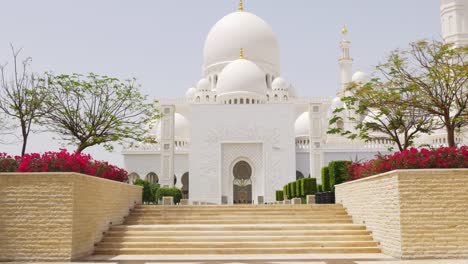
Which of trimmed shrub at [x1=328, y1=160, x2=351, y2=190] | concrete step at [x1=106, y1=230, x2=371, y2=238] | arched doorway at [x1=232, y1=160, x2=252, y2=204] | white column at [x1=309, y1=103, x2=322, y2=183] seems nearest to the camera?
concrete step at [x1=106, y1=230, x2=371, y2=238]

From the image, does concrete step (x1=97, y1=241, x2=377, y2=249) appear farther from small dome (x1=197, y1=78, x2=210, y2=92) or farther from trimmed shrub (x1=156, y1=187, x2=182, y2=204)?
small dome (x1=197, y1=78, x2=210, y2=92)

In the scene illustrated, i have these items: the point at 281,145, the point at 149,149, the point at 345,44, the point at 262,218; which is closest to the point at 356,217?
the point at 262,218

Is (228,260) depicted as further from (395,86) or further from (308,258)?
(395,86)

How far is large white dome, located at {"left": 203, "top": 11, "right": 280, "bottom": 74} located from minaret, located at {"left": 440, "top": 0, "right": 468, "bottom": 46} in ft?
42.7

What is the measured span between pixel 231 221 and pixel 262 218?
2.50 feet

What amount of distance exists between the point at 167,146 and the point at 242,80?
22.7 ft

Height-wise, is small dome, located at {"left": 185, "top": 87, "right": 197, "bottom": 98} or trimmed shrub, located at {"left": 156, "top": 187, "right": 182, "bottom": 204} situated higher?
small dome, located at {"left": 185, "top": 87, "right": 197, "bottom": 98}

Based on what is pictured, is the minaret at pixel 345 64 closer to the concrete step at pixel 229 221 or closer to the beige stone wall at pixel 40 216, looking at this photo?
the concrete step at pixel 229 221

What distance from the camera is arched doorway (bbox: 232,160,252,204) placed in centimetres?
2861

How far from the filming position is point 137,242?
9664mm

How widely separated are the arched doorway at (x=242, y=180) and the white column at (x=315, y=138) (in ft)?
12.2

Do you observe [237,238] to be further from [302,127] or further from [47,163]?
[302,127]

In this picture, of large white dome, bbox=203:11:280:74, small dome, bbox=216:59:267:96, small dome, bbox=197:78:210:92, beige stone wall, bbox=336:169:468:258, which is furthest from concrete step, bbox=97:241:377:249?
large white dome, bbox=203:11:280:74

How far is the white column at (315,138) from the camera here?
29.0 metres
